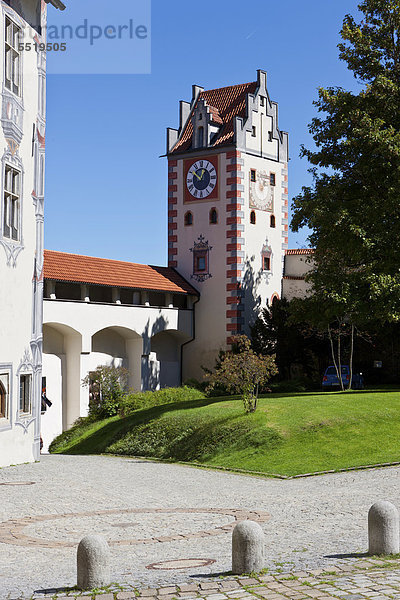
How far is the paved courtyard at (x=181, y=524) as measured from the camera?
9.06m

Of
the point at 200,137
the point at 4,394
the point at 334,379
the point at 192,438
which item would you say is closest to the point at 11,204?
the point at 4,394

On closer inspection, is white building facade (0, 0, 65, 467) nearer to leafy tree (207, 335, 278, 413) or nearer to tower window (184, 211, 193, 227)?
leafy tree (207, 335, 278, 413)

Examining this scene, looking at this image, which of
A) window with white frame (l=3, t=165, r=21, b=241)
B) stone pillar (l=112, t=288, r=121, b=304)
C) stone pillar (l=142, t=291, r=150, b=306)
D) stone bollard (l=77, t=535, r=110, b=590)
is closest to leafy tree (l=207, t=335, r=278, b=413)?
window with white frame (l=3, t=165, r=21, b=241)

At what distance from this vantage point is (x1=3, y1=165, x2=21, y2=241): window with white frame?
22.2 metres

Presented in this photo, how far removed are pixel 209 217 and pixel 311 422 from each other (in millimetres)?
23829

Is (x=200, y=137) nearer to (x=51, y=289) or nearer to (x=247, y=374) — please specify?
(x=51, y=289)

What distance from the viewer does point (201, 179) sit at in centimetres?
4784

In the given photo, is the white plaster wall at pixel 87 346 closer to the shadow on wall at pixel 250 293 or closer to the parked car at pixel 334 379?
the shadow on wall at pixel 250 293

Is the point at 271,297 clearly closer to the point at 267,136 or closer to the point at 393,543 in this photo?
the point at 267,136

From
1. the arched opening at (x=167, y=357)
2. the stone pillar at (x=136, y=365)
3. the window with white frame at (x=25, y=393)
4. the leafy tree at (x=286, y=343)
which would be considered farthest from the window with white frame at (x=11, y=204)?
the leafy tree at (x=286, y=343)

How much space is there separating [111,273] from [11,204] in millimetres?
19289

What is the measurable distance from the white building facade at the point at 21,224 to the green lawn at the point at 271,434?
4976 millimetres

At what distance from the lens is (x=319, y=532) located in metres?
12.2

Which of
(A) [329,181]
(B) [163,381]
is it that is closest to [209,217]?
(B) [163,381]
